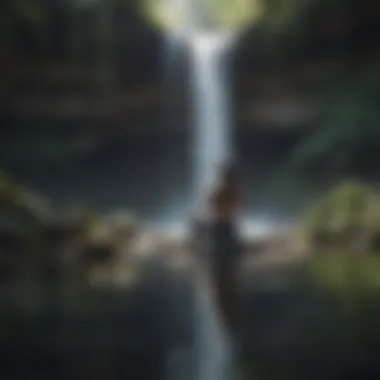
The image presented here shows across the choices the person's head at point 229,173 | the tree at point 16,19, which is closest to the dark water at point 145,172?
the person's head at point 229,173

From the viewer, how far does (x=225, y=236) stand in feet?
15.0

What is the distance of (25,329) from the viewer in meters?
4.44

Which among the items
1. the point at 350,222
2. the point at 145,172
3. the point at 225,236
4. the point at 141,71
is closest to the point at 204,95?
the point at 141,71

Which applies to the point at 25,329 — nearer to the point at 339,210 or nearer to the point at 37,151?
the point at 37,151

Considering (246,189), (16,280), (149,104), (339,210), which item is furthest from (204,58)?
(16,280)

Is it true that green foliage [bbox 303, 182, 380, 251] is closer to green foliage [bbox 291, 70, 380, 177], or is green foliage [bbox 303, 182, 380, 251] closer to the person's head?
green foliage [bbox 291, 70, 380, 177]

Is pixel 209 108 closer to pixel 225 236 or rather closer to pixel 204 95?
pixel 204 95

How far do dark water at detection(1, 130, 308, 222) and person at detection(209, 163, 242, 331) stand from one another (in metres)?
0.06

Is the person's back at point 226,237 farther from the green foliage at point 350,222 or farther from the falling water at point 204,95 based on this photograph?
the green foliage at point 350,222

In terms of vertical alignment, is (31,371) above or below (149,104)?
below

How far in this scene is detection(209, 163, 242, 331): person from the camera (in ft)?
14.8

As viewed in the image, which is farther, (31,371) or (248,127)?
(248,127)

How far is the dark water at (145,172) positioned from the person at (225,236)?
63 millimetres

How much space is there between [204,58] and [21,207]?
105cm
